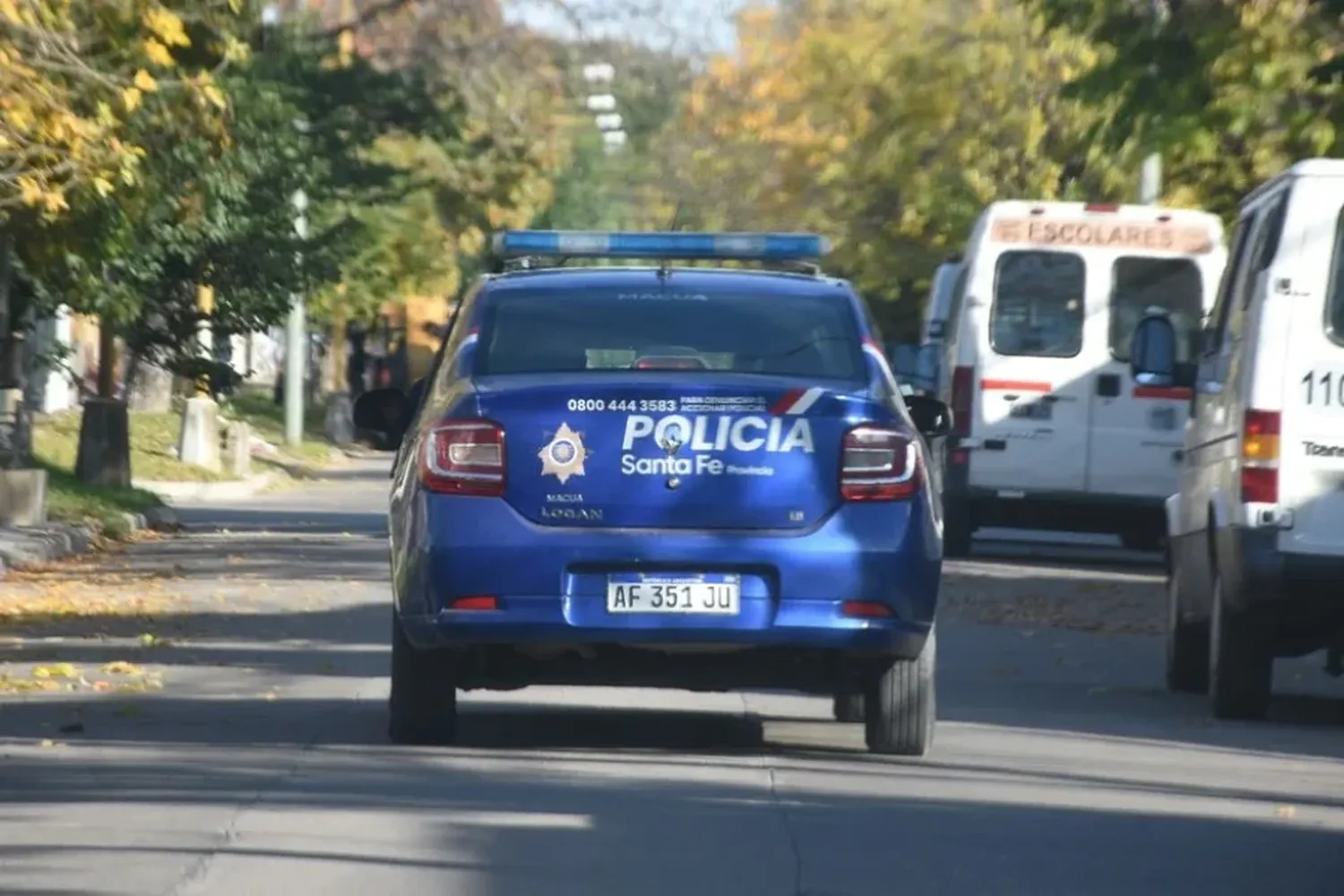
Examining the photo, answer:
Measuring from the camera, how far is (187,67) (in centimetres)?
2003

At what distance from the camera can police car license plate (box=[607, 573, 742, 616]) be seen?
9852 millimetres

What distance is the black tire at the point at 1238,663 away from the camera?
12242mm

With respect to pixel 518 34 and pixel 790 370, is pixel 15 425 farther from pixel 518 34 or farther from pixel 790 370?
pixel 790 370

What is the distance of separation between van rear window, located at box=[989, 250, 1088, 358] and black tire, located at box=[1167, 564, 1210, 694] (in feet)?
28.1

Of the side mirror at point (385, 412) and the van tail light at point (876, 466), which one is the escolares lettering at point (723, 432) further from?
the side mirror at point (385, 412)

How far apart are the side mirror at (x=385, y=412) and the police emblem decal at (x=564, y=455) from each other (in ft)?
6.64

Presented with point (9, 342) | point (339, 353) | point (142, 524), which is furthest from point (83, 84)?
point (339, 353)

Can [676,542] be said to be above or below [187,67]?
below

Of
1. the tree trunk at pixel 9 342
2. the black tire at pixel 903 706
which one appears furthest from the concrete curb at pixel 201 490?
the black tire at pixel 903 706

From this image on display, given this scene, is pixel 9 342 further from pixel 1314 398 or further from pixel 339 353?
pixel 339 353

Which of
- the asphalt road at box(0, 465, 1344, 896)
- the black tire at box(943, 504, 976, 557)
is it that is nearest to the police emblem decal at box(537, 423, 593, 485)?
the asphalt road at box(0, 465, 1344, 896)

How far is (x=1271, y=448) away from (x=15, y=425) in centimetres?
1658

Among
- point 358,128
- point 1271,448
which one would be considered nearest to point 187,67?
point 1271,448

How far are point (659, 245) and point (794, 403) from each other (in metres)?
1.85
